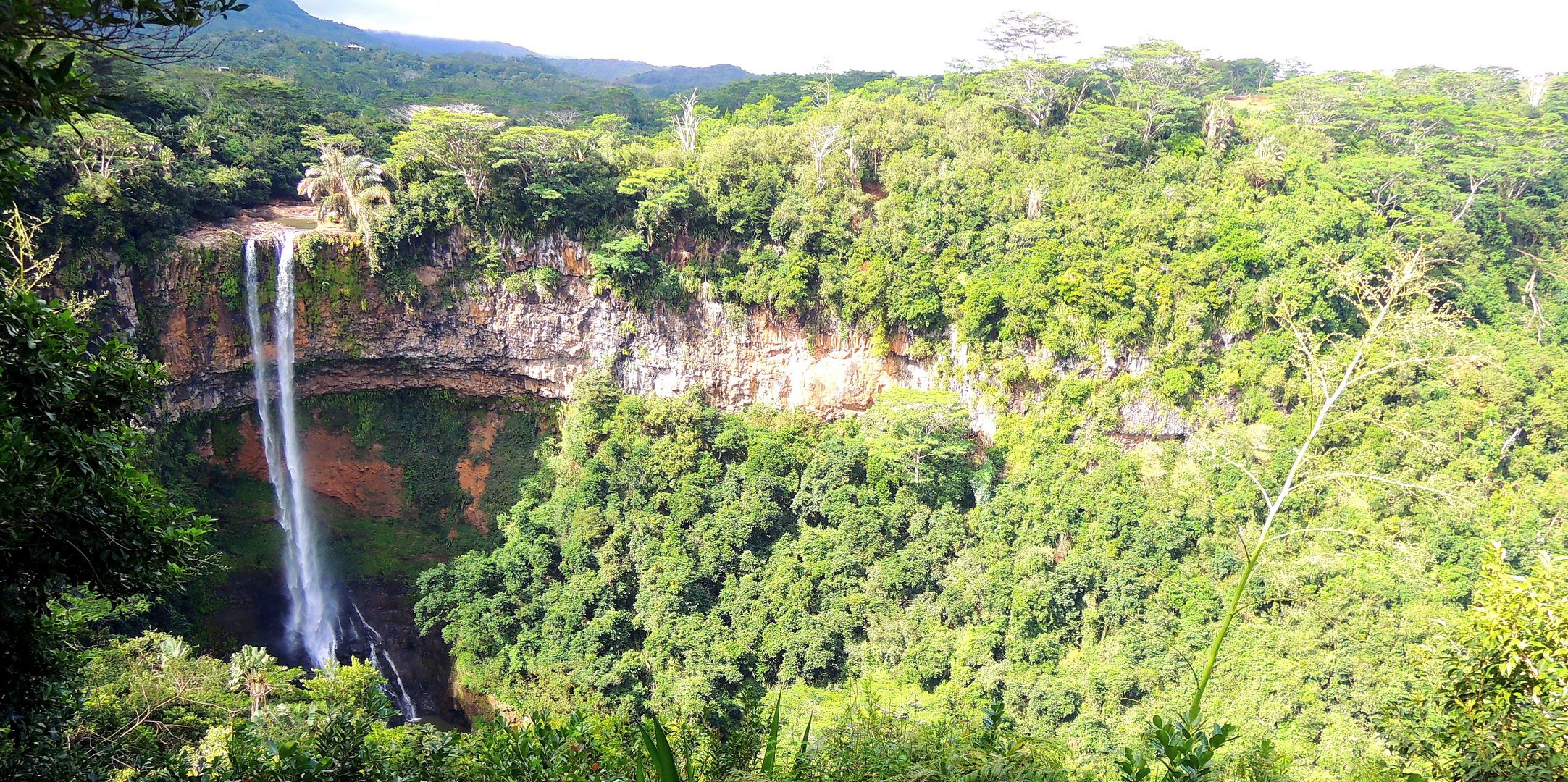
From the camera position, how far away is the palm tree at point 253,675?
12148 millimetres

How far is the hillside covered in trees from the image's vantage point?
563 inches

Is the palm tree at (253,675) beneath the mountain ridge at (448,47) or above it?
beneath

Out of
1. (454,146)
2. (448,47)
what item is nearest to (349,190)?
(454,146)

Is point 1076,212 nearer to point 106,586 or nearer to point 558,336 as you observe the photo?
point 558,336

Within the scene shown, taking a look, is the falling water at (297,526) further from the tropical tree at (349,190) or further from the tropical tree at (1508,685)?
the tropical tree at (1508,685)

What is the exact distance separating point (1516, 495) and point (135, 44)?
21172mm

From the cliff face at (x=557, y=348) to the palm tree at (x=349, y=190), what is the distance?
1.31 meters

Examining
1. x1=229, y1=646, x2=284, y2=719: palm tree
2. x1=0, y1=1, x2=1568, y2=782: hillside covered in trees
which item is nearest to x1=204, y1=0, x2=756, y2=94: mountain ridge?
x1=0, y1=1, x2=1568, y2=782: hillside covered in trees

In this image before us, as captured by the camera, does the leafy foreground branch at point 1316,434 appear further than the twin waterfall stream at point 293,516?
No

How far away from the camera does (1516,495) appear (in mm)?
15453

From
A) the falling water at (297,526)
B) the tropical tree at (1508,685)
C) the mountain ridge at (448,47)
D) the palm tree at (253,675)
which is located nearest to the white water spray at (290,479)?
the falling water at (297,526)

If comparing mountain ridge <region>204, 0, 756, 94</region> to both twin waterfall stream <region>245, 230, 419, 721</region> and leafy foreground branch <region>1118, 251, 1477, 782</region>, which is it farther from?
leafy foreground branch <region>1118, 251, 1477, 782</region>

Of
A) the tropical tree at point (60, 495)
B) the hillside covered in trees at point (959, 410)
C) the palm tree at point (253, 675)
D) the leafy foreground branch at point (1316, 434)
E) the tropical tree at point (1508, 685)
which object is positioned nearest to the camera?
the leafy foreground branch at point (1316, 434)

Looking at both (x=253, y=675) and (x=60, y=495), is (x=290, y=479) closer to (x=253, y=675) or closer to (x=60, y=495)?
(x=253, y=675)
